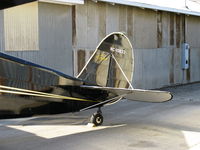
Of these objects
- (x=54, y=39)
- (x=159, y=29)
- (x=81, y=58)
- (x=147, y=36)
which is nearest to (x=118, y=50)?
(x=54, y=39)

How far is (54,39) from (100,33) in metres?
2.16

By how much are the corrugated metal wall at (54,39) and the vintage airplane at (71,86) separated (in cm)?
311

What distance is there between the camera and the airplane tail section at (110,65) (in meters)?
7.71

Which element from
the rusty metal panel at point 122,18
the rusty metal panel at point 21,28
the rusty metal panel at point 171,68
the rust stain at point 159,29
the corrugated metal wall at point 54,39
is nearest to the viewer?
the rusty metal panel at point 21,28

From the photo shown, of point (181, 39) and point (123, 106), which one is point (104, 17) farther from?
point (181, 39)

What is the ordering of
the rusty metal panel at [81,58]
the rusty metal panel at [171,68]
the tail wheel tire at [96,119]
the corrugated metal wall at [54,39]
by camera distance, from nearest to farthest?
the tail wheel tire at [96,119] → the corrugated metal wall at [54,39] → the rusty metal panel at [81,58] → the rusty metal panel at [171,68]

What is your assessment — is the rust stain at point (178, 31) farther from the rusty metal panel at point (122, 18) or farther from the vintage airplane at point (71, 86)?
the vintage airplane at point (71, 86)

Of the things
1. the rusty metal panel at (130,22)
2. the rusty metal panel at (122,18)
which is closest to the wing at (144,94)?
the rusty metal panel at (122,18)

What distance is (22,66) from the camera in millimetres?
→ 5898

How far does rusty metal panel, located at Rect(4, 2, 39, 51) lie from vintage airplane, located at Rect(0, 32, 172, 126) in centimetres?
323

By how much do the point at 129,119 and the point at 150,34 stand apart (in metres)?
6.88

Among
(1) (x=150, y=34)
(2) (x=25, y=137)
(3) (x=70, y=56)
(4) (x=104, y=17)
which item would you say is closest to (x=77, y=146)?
(2) (x=25, y=137)

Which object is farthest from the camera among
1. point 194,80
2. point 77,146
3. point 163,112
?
point 194,80

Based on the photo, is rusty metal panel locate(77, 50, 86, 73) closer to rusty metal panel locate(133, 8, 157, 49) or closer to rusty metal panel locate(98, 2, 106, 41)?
rusty metal panel locate(98, 2, 106, 41)
